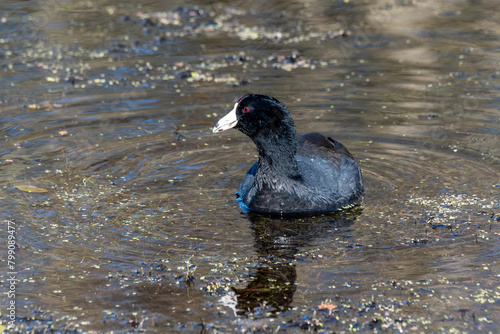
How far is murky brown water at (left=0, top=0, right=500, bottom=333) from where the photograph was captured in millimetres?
5438

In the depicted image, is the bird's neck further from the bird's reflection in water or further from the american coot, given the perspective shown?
the bird's reflection in water

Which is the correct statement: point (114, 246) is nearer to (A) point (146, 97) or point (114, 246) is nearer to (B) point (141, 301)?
(B) point (141, 301)

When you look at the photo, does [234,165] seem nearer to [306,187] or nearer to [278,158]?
[278,158]

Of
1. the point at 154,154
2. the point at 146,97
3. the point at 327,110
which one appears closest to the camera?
the point at 154,154

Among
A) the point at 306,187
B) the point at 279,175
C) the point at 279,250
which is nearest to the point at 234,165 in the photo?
the point at 279,175

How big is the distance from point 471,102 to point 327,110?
212 cm

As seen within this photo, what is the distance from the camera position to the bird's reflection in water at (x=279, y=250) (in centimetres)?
550

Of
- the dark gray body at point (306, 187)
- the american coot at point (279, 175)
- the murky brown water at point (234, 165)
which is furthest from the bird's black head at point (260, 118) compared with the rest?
the murky brown water at point (234, 165)

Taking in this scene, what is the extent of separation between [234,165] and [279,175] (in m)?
1.33

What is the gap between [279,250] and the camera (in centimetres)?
643

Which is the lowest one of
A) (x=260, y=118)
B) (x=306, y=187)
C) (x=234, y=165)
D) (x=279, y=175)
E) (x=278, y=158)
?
(x=234, y=165)

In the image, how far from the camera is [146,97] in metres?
11.0

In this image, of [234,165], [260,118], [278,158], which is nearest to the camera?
[260,118]

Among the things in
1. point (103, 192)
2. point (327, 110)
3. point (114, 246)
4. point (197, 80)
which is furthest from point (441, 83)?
point (114, 246)
